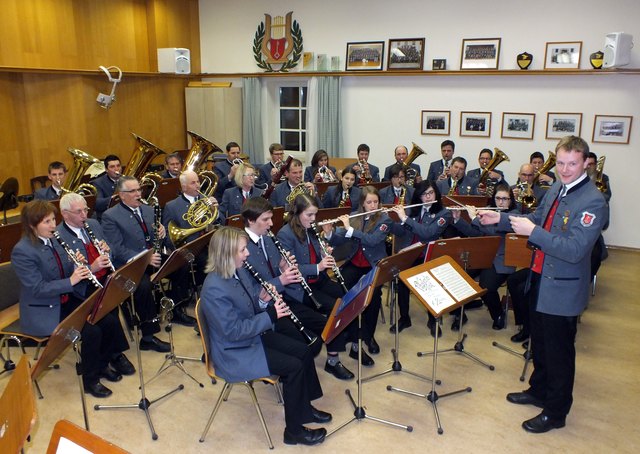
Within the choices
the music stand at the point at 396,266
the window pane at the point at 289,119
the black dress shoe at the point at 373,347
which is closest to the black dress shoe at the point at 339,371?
the music stand at the point at 396,266

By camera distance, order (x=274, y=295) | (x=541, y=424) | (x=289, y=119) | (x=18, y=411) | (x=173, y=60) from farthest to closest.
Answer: (x=289, y=119), (x=173, y=60), (x=541, y=424), (x=274, y=295), (x=18, y=411)

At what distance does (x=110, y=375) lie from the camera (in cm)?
483

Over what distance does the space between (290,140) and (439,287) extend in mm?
8479

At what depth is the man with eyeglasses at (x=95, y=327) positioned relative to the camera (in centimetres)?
451

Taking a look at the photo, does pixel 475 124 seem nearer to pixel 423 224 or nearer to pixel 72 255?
pixel 423 224

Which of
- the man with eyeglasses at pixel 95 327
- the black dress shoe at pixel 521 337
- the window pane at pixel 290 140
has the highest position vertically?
the window pane at pixel 290 140

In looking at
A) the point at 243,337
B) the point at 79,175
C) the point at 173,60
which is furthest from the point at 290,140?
the point at 243,337

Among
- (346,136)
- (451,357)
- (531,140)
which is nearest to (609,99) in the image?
(531,140)

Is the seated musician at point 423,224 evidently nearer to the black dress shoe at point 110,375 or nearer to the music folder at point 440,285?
the music folder at point 440,285

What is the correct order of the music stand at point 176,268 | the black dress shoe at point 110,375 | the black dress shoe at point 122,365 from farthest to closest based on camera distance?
the black dress shoe at point 122,365 → the black dress shoe at point 110,375 → the music stand at point 176,268

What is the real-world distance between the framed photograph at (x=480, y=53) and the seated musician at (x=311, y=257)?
6.05m

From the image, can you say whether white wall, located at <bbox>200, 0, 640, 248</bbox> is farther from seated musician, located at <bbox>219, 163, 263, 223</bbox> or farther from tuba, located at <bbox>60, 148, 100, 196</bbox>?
tuba, located at <bbox>60, 148, 100, 196</bbox>

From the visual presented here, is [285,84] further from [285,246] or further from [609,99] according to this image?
[285,246]

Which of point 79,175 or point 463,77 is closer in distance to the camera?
point 79,175
